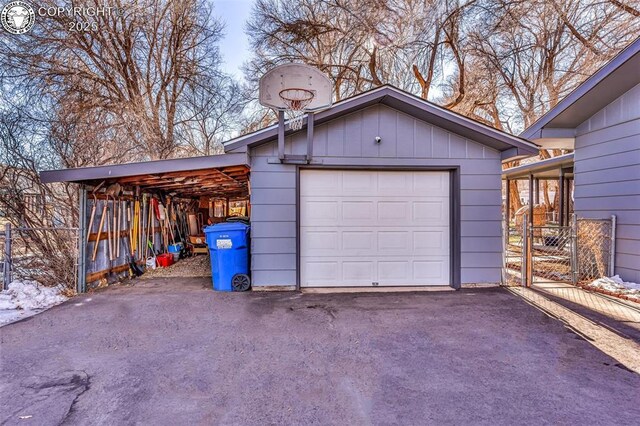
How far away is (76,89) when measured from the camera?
8695 mm

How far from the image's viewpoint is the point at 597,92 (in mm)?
5273

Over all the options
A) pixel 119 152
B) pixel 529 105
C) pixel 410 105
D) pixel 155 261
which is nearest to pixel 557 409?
pixel 410 105

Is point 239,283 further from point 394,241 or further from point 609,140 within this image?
point 609,140

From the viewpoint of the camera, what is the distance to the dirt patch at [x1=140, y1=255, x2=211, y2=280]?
6.61m

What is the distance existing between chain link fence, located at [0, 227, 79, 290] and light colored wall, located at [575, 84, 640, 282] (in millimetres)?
8708

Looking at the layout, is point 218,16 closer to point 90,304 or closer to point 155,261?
point 155,261

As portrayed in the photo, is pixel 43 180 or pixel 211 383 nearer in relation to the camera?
pixel 211 383

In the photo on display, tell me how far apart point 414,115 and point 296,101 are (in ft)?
6.78

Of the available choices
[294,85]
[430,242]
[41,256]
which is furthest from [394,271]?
[41,256]

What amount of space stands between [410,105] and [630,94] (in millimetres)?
3573

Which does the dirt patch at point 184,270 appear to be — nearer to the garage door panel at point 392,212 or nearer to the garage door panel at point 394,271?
Answer: the garage door panel at point 394,271

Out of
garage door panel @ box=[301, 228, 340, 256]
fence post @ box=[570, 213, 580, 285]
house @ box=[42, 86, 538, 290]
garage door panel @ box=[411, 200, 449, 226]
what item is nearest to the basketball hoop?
house @ box=[42, 86, 538, 290]

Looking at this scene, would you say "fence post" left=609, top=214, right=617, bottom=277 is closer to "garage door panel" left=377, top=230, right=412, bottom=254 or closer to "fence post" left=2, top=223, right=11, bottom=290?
"garage door panel" left=377, top=230, right=412, bottom=254

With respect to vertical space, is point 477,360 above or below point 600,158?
below
